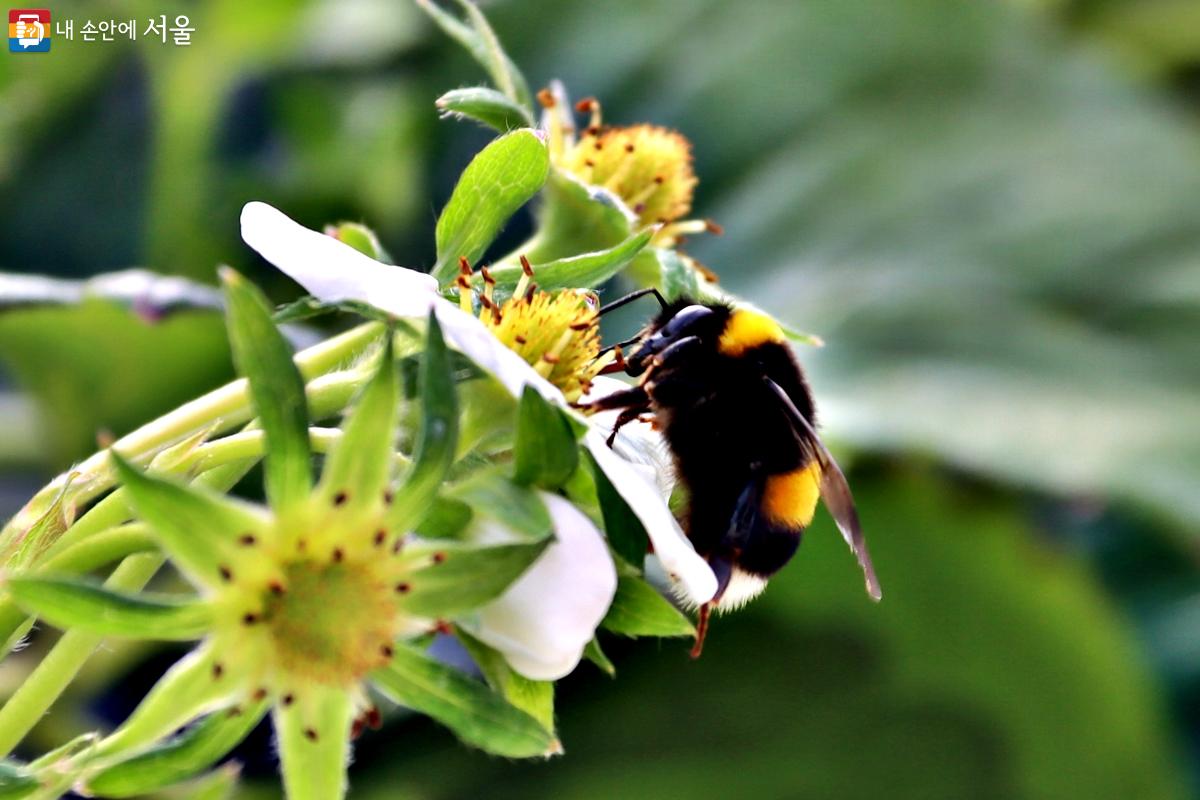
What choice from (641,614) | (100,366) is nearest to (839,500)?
(641,614)

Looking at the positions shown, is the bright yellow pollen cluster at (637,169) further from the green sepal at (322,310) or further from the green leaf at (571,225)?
the green sepal at (322,310)

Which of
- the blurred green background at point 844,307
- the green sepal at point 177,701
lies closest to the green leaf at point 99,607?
the green sepal at point 177,701

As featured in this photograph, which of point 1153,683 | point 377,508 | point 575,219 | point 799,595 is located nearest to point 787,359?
point 575,219

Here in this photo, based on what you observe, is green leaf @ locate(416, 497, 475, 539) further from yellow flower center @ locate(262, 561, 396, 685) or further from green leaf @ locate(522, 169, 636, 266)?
green leaf @ locate(522, 169, 636, 266)

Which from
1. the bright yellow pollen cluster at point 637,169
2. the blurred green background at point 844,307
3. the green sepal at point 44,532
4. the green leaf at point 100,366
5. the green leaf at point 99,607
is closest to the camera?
the green leaf at point 99,607

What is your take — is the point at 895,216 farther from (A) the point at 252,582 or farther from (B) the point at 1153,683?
(A) the point at 252,582

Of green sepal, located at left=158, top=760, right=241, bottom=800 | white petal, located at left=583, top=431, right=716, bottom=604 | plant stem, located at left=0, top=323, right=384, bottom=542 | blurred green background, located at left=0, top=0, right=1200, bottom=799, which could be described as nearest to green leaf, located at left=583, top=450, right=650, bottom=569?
white petal, located at left=583, top=431, right=716, bottom=604
